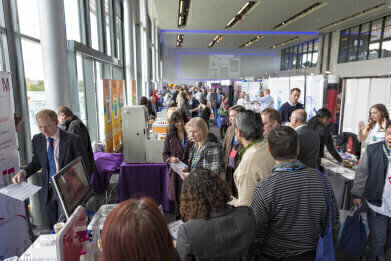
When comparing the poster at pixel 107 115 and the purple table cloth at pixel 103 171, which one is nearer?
the purple table cloth at pixel 103 171

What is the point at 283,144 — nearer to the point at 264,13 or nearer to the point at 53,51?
the point at 53,51

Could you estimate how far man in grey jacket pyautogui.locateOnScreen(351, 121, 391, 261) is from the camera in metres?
2.13

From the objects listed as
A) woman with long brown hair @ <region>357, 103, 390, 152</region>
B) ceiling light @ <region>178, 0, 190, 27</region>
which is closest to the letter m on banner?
woman with long brown hair @ <region>357, 103, 390, 152</region>

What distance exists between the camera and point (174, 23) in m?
A: 13.6

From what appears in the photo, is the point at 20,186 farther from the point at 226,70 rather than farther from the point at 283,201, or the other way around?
the point at 226,70

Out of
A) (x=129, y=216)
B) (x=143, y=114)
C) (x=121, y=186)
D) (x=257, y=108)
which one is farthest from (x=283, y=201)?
(x=257, y=108)

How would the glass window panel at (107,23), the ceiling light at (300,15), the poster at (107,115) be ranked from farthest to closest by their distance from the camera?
the ceiling light at (300,15), the glass window panel at (107,23), the poster at (107,115)

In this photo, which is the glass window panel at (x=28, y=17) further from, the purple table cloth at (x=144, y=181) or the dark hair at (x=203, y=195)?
the dark hair at (x=203, y=195)

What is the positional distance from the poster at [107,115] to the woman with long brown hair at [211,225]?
361 cm

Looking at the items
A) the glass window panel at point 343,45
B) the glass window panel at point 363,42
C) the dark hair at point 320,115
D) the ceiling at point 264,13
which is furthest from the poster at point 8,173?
the glass window panel at point 343,45

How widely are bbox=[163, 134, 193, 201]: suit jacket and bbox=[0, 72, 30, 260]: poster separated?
149cm

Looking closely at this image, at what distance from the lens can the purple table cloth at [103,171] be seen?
141 inches

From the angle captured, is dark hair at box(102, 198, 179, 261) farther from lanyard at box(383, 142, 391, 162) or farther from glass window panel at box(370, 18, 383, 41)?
glass window panel at box(370, 18, 383, 41)

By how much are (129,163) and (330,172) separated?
272cm
